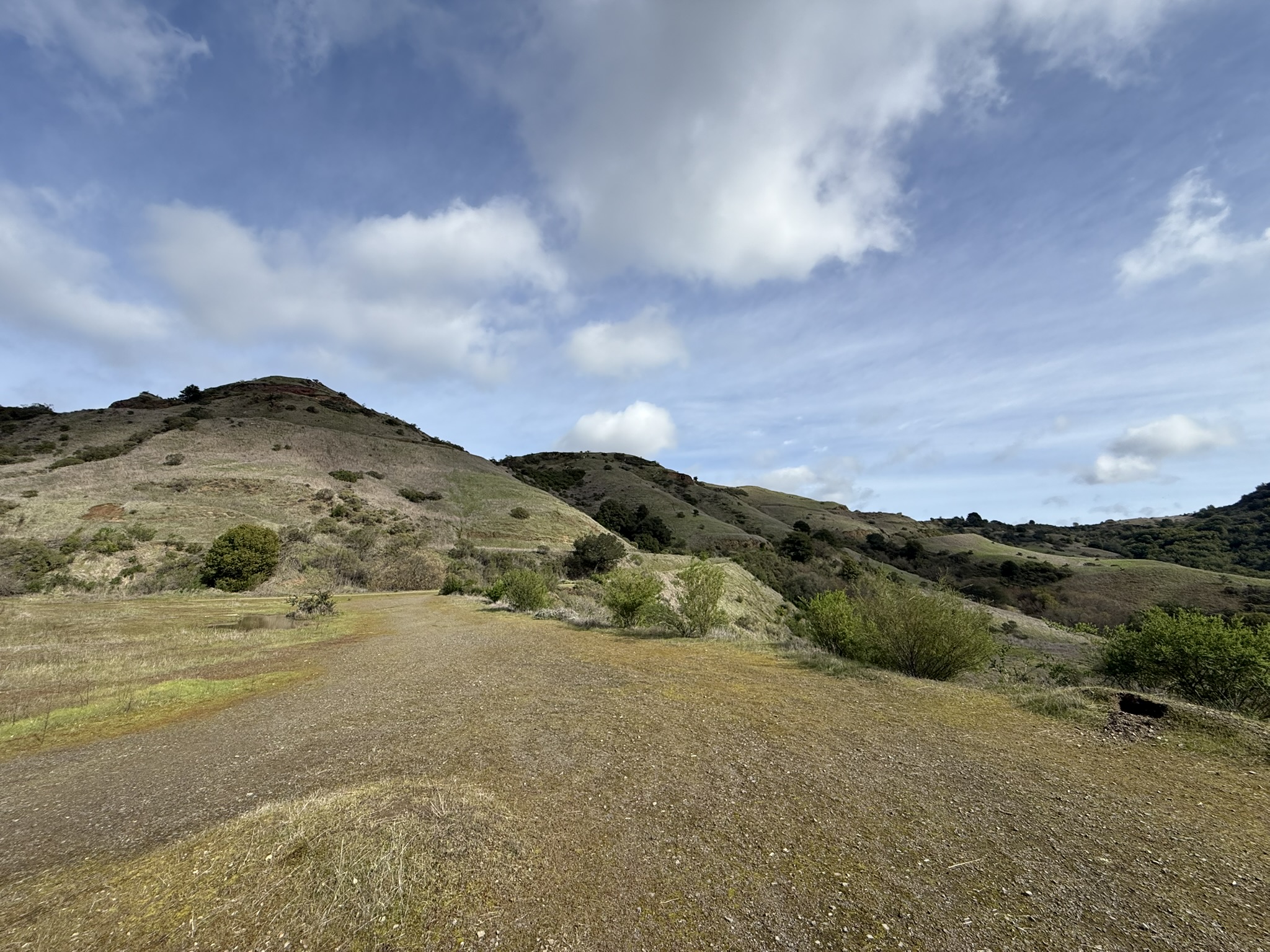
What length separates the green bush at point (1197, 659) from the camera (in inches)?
322

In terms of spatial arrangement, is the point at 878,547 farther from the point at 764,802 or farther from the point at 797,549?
the point at 764,802

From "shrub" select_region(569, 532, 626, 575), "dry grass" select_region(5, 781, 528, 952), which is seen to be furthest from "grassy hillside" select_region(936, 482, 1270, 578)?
"dry grass" select_region(5, 781, 528, 952)

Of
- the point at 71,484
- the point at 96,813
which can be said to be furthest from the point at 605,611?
the point at 71,484

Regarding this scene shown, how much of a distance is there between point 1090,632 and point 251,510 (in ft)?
191

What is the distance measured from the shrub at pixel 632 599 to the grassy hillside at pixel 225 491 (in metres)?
25.4

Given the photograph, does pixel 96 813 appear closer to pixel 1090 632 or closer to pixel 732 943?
pixel 732 943

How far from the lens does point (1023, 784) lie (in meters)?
5.63

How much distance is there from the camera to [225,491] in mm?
42625

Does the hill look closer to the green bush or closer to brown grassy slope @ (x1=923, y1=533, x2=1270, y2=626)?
brown grassy slope @ (x1=923, y1=533, x2=1270, y2=626)

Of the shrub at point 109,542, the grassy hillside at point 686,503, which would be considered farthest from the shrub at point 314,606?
the grassy hillside at point 686,503

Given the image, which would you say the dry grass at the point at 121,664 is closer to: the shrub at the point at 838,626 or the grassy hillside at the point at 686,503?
the shrub at the point at 838,626

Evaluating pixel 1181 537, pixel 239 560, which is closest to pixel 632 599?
pixel 239 560

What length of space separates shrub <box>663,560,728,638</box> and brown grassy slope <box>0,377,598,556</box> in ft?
102

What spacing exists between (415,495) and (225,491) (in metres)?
16.4
